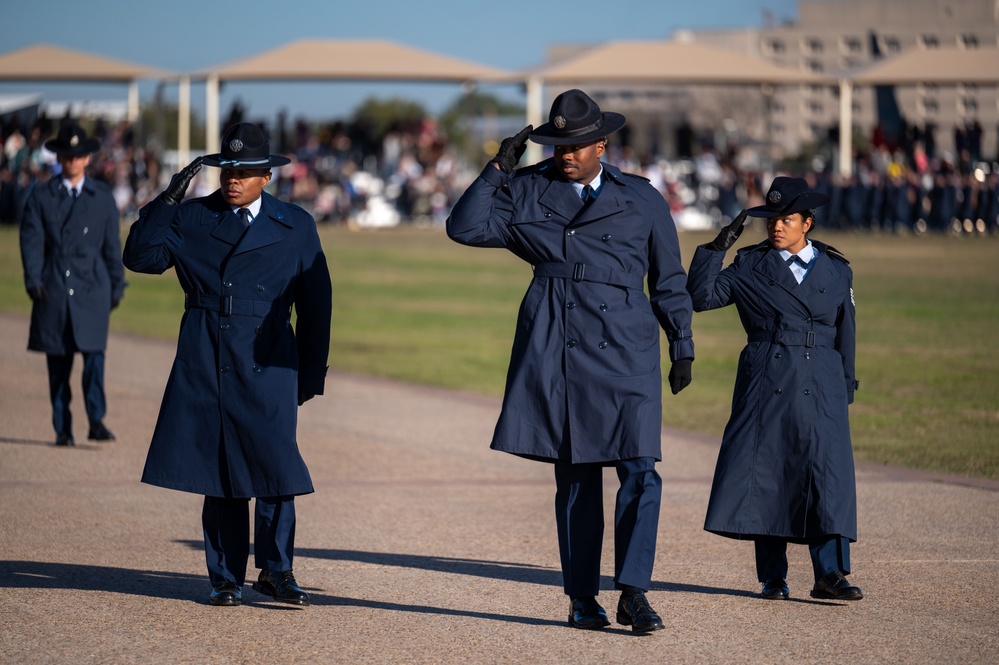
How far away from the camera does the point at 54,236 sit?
1040cm

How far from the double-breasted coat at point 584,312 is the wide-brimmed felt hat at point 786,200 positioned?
733 millimetres

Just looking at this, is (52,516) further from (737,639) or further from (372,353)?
(372,353)

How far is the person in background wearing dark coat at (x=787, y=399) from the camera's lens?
6.26 m

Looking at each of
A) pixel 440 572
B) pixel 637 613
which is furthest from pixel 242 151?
pixel 637 613

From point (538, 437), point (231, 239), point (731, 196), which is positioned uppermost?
point (231, 239)

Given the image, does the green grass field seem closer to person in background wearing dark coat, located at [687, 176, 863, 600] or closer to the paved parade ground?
the paved parade ground

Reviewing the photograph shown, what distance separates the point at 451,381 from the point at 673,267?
8758mm

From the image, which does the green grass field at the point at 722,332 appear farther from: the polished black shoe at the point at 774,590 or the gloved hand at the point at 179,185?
the gloved hand at the point at 179,185

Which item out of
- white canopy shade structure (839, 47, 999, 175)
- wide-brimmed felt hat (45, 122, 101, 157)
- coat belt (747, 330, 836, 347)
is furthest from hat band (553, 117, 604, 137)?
white canopy shade structure (839, 47, 999, 175)

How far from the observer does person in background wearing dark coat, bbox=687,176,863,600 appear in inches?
246

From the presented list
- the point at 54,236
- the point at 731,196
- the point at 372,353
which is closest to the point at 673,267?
the point at 54,236

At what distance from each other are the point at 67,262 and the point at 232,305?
15.4 ft

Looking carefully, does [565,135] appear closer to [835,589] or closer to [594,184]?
[594,184]

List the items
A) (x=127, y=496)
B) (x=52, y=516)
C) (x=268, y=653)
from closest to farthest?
(x=268, y=653), (x=52, y=516), (x=127, y=496)
